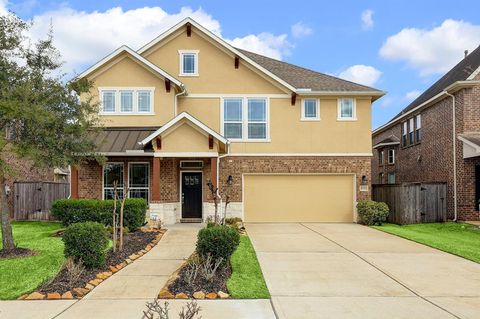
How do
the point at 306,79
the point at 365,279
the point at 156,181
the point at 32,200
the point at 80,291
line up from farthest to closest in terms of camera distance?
the point at 306,79 < the point at 32,200 < the point at 156,181 < the point at 365,279 < the point at 80,291

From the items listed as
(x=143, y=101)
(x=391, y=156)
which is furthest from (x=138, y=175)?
(x=391, y=156)

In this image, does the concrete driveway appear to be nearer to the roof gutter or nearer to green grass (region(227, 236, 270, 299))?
green grass (region(227, 236, 270, 299))

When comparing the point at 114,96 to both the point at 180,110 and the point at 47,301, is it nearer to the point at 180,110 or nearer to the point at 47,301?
the point at 180,110

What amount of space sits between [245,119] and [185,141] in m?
3.87

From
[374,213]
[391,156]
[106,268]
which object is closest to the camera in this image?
[106,268]

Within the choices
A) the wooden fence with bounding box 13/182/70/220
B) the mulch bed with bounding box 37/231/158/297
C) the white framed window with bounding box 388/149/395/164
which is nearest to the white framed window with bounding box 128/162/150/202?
the mulch bed with bounding box 37/231/158/297

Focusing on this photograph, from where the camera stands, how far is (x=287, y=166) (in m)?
20.7

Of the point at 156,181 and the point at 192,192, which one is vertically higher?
the point at 156,181

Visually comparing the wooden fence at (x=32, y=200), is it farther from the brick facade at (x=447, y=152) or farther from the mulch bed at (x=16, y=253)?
the brick facade at (x=447, y=152)

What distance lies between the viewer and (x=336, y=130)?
68.0 ft

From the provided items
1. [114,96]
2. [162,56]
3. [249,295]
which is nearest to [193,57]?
[162,56]

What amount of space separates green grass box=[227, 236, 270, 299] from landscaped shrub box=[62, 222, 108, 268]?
284 centimetres

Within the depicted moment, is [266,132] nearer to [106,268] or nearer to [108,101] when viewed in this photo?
[108,101]

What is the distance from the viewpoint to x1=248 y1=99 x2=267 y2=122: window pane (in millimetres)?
20797
